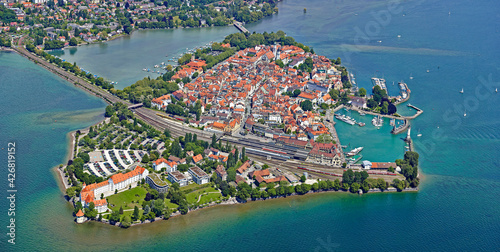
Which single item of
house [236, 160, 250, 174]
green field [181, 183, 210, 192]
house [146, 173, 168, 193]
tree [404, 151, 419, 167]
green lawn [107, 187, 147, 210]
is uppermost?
tree [404, 151, 419, 167]

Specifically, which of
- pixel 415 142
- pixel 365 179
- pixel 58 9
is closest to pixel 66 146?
pixel 365 179

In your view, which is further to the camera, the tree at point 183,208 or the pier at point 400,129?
the pier at point 400,129

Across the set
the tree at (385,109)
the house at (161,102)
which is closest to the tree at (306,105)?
the tree at (385,109)

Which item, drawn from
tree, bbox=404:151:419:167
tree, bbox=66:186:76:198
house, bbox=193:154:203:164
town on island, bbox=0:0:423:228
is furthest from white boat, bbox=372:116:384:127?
tree, bbox=66:186:76:198

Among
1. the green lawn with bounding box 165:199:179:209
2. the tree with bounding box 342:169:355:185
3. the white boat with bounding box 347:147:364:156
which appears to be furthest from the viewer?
the white boat with bounding box 347:147:364:156

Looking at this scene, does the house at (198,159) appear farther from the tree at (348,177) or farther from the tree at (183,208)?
the tree at (348,177)

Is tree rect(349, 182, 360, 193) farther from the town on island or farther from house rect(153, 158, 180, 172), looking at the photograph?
house rect(153, 158, 180, 172)
